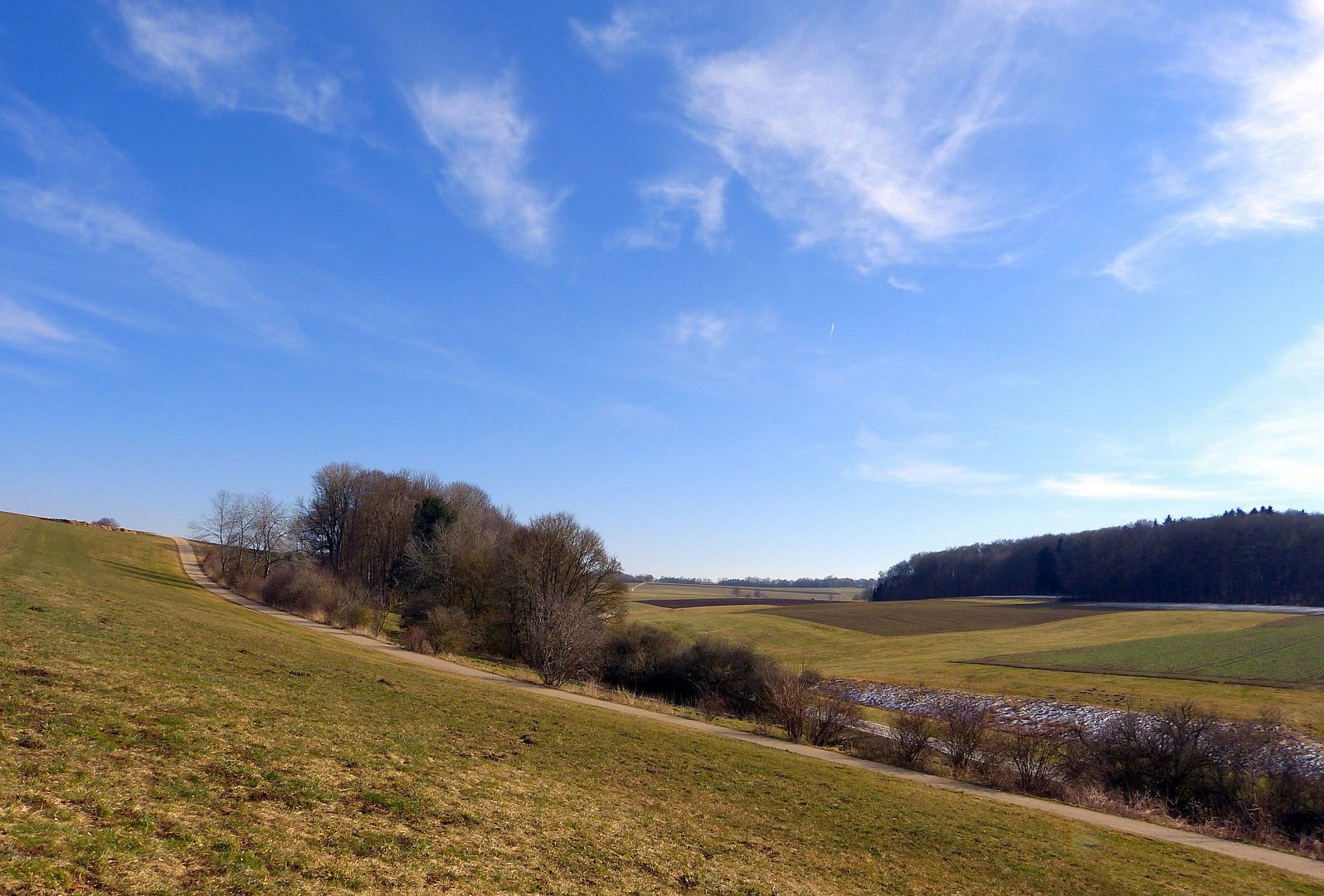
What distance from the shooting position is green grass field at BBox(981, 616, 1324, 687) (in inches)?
1821

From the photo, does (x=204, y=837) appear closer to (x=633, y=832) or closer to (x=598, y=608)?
(x=633, y=832)

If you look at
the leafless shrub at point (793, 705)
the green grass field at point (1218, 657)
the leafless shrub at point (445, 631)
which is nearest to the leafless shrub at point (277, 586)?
the leafless shrub at point (445, 631)

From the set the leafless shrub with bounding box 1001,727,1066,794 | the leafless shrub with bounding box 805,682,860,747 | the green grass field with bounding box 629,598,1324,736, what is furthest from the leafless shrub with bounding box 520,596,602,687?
the leafless shrub with bounding box 1001,727,1066,794

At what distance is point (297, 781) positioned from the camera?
28.6 feet

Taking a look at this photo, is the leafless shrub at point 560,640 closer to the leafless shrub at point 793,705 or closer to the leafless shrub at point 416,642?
the leafless shrub at point 416,642

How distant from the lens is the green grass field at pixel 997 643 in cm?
4209

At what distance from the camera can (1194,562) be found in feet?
360

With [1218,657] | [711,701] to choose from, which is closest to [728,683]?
[711,701]

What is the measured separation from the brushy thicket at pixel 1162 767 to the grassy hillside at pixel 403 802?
23.9ft

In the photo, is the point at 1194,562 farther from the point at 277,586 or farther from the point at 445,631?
the point at 277,586

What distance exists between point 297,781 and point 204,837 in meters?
2.12

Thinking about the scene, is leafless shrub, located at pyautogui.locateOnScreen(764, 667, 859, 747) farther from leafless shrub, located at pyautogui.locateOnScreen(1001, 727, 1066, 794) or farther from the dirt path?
leafless shrub, located at pyautogui.locateOnScreen(1001, 727, 1066, 794)

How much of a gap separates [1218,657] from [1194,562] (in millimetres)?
69625

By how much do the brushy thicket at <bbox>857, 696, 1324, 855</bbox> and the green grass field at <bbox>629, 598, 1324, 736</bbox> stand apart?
921 centimetres
